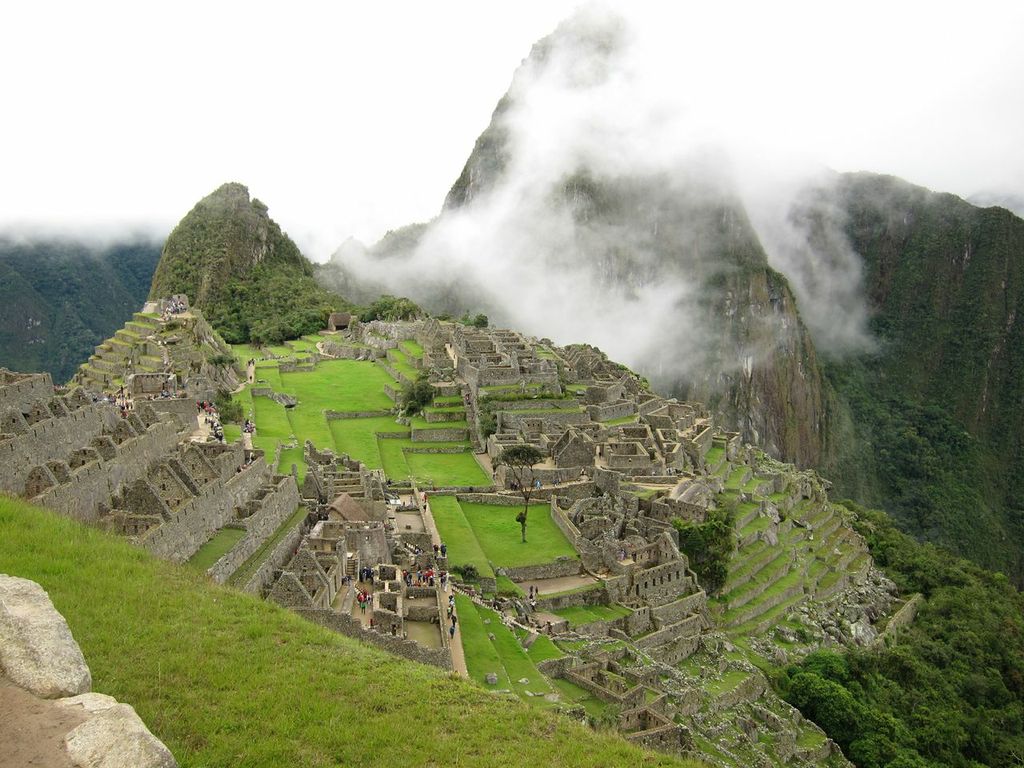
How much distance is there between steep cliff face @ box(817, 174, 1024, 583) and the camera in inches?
4594

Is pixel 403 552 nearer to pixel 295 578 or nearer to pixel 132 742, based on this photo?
pixel 295 578

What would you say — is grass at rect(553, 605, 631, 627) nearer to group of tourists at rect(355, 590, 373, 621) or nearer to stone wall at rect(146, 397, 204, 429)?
group of tourists at rect(355, 590, 373, 621)

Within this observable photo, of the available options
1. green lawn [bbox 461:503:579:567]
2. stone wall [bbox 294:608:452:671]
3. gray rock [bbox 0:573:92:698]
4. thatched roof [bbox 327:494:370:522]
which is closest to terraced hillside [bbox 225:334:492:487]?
green lawn [bbox 461:503:579:567]

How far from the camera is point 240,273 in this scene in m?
91.7

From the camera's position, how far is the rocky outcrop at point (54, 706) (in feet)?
22.0

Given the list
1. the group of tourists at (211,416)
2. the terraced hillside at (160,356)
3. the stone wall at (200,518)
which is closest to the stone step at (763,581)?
the stone wall at (200,518)

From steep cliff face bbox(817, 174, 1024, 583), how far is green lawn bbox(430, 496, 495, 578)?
280ft

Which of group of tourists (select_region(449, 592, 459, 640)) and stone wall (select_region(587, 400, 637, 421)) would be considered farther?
stone wall (select_region(587, 400, 637, 421))

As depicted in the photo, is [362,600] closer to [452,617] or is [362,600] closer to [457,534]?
[452,617]

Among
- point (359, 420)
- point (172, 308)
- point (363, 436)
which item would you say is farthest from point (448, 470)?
point (172, 308)

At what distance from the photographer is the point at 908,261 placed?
18912 centimetres

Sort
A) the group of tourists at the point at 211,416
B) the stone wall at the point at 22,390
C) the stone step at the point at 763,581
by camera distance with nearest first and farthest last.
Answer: the stone wall at the point at 22,390 → the group of tourists at the point at 211,416 → the stone step at the point at 763,581

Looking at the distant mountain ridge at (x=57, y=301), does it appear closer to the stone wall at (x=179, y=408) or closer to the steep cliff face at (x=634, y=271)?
the stone wall at (x=179, y=408)

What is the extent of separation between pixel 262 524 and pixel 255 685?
13132mm
